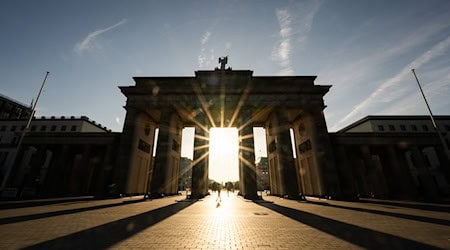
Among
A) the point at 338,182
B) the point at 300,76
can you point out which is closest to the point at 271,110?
the point at 300,76

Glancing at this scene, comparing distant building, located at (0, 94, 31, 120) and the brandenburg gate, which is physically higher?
distant building, located at (0, 94, 31, 120)

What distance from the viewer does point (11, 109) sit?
5325cm

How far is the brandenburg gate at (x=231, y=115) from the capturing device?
2442 centimetres

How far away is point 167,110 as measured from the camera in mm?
27188

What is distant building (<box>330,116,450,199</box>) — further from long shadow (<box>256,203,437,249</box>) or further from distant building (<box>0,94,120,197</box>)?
distant building (<box>0,94,120,197</box>)

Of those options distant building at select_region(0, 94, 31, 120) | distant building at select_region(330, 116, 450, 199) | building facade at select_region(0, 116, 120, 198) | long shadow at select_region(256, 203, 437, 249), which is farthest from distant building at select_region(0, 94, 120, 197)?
distant building at select_region(330, 116, 450, 199)

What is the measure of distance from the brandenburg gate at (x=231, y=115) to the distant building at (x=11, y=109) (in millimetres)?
53012

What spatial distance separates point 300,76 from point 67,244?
30.4 m

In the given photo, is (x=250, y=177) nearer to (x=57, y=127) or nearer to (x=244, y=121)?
(x=244, y=121)

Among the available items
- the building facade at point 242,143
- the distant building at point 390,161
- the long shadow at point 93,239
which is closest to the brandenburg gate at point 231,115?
the building facade at point 242,143

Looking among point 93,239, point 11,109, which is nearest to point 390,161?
point 93,239

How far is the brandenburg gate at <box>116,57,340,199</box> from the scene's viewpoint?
24.4 meters

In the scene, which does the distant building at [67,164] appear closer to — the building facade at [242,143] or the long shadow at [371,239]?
the building facade at [242,143]

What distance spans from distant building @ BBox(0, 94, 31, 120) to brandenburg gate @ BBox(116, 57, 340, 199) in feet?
174
